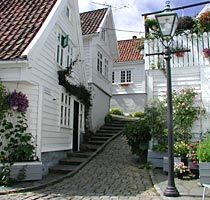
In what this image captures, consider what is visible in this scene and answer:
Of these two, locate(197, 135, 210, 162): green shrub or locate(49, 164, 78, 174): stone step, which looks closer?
locate(197, 135, 210, 162): green shrub

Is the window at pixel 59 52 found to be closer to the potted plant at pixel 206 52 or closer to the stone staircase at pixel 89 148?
the stone staircase at pixel 89 148

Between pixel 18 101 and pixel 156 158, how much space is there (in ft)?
16.5

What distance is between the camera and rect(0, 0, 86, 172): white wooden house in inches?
307

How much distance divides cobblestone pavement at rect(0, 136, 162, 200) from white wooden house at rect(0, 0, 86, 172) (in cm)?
154

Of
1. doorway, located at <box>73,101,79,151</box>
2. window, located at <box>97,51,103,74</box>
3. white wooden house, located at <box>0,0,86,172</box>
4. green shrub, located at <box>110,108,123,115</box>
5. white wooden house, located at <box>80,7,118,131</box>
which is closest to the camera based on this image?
white wooden house, located at <box>0,0,86,172</box>

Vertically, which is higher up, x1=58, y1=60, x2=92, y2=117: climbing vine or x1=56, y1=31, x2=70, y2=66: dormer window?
x1=56, y1=31, x2=70, y2=66: dormer window

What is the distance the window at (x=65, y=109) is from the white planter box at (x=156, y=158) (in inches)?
149

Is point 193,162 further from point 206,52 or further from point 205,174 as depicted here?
point 206,52

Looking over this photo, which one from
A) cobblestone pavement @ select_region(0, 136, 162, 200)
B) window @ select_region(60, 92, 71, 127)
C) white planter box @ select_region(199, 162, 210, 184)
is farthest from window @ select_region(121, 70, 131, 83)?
white planter box @ select_region(199, 162, 210, 184)

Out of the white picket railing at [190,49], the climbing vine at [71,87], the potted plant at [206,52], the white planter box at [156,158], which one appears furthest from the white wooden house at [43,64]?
the potted plant at [206,52]

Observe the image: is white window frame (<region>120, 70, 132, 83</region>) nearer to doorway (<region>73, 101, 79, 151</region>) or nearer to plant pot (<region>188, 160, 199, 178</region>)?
doorway (<region>73, 101, 79, 151</region>)

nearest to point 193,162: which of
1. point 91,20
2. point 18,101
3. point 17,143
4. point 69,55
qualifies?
point 17,143

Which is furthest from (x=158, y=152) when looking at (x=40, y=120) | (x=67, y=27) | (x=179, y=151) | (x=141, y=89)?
(x=141, y=89)

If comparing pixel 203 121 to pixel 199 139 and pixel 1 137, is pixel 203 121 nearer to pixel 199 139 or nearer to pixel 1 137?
pixel 199 139
